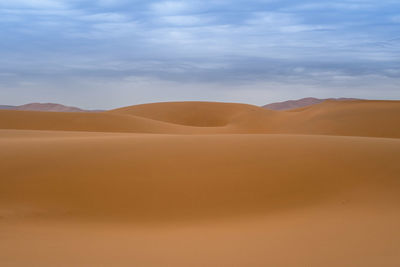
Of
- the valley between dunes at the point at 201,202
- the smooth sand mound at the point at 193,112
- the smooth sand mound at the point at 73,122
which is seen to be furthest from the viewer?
the smooth sand mound at the point at 193,112

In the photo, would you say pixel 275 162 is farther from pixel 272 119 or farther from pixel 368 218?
pixel 272 119

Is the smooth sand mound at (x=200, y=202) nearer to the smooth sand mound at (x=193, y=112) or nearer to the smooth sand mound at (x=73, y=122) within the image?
the smooth sand mound at (x=73, y=122)

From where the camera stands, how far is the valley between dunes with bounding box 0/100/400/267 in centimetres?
352

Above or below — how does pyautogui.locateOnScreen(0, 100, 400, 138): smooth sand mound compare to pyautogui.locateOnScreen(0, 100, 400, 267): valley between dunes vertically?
above

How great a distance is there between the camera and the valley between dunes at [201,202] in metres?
3.52

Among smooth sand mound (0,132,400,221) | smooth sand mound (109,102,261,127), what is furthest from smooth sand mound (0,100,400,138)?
smooth sand mound (0,132,400,221)

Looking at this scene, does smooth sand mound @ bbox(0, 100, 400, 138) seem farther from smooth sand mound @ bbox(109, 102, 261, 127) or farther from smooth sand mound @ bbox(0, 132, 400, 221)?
smooth sand mound @ bbox(0, 132, 400, 221)

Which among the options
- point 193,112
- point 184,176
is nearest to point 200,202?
point 184,176

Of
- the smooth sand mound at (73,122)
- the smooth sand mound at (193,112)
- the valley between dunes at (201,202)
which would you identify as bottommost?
the valley between dunes at (201,202)

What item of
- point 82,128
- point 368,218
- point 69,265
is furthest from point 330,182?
point 82,128

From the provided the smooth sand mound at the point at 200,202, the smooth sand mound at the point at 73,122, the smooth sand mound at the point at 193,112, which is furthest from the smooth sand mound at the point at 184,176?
the smooth sand mound at the point at 193,112

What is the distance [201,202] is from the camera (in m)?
5.32

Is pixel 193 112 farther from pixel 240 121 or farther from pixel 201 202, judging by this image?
pixel 201 202

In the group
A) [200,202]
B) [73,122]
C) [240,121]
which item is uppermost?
[240,121]
